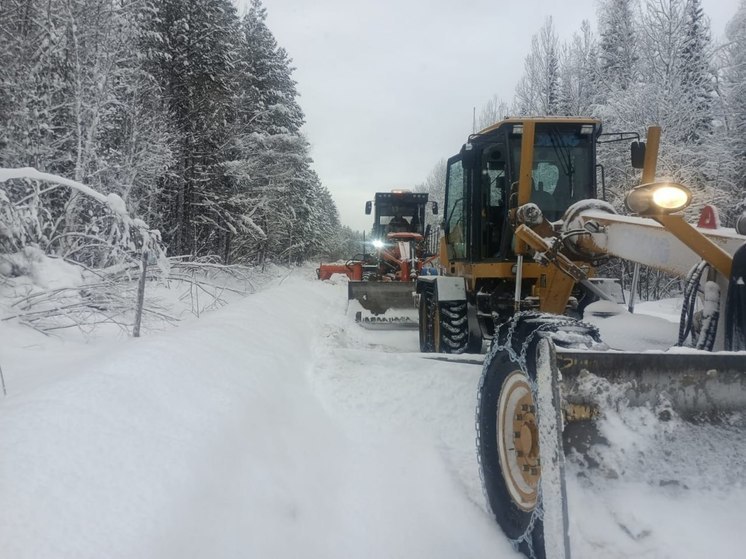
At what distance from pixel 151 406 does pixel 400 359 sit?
2.68m

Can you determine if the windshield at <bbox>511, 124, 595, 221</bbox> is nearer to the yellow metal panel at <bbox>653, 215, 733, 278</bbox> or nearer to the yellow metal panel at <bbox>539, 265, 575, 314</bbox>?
the yellow metal panel at <bbox>539, 265, 575, 314</bbox>

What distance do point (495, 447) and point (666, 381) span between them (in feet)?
2.80

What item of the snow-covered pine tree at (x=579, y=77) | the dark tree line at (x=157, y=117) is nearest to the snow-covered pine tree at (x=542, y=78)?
the snow-covered pine tree at (x=579, y=77)

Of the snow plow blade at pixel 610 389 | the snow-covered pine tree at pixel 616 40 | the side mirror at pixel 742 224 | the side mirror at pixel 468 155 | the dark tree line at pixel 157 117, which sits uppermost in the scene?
the snow-covered pine tree at pixel 616 40

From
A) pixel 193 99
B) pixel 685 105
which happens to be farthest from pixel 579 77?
pixel 193 99

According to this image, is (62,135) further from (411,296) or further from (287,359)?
(287,359)

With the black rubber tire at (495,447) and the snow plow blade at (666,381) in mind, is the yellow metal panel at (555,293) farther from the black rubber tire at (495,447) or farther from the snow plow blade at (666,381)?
the snow plow blade at (666,381)

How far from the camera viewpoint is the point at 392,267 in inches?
636

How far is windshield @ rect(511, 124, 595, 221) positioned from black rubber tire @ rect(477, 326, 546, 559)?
12.2 ft

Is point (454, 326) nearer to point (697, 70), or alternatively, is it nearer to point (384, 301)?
point (384, 301)

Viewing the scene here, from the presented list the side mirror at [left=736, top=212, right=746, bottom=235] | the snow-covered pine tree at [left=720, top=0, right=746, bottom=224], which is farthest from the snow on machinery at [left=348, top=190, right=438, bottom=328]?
the snow-covered pine tree at [left=720, top=0, right=746, bottom=224]

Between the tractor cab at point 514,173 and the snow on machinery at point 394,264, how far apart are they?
4.56 m

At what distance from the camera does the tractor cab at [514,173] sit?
Result: 5.73 m

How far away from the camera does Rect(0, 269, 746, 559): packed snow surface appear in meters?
1.85
